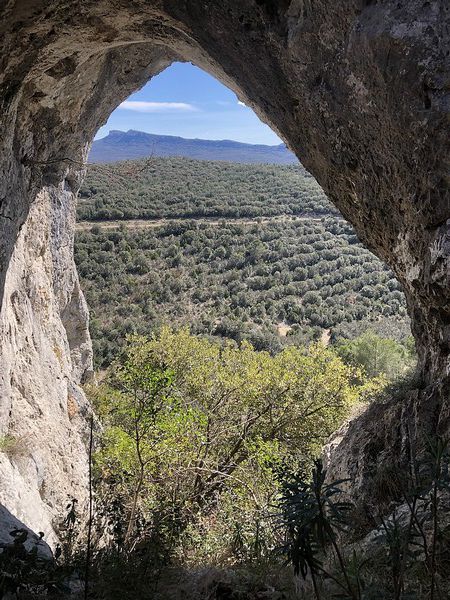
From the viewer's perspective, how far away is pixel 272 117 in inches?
262

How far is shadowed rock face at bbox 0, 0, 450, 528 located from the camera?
4109 millimetres

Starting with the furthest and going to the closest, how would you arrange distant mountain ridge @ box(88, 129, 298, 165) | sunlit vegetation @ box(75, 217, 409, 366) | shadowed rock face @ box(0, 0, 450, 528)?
1. distant mountain ridge @ box(88, 129, 298, 165)
2. sunlit vegetation @ box(75, 217, 409, 366)
3. shadowed rock face @ box(0, 0, 450, 528)

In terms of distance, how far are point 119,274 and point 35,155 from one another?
23220mm

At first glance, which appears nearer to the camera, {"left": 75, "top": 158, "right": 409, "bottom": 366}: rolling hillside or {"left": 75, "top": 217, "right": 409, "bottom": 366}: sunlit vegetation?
{"left": 75, "top": 217, "right": 409, "bottom": 366}: sunlit vegetation

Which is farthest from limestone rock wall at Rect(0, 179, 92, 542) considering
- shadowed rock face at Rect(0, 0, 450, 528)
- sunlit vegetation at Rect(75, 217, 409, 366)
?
sunlit vegetation at Rect(75, 217, 409, 366)

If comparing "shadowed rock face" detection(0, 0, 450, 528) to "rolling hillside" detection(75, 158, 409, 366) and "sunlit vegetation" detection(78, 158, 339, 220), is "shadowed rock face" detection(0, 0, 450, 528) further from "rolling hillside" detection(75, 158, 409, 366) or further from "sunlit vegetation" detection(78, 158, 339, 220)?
"sunlit vegetation" detection(78, 158, 339, 220)

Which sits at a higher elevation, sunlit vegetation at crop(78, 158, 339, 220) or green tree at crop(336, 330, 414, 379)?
sunlit vegetation at crop(78, 158, 339, 220)

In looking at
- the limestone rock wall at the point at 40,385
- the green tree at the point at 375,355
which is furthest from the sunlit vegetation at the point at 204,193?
the limestone rock wall at the point at 40,385

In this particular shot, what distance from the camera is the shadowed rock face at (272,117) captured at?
4.11 meters

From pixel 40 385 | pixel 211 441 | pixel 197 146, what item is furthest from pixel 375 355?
pixel 197 146

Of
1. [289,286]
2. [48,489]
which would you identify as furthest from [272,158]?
[48,489]

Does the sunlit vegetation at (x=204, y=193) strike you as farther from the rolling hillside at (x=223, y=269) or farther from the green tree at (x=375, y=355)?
the green tree at (x=375, y=355)

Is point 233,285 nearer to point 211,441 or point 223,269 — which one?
point 223,269

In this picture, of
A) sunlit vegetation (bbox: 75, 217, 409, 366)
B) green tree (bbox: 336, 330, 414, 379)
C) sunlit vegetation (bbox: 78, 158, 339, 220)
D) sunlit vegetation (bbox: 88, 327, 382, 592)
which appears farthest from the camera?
sunlit vegetation (bbox: 78, 158, 339, 220)
